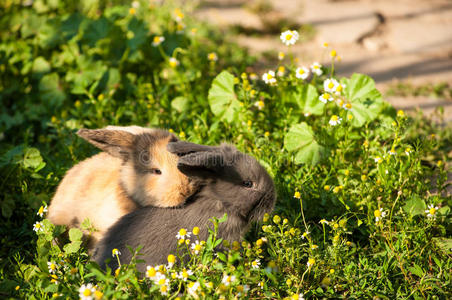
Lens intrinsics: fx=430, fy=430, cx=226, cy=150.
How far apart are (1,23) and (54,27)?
95 cm

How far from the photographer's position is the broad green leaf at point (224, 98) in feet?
13.3

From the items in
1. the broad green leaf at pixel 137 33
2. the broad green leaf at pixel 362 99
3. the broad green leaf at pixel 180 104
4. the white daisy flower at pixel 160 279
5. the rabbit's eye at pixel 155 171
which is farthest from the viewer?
the broad green leaf at pixel 137 33

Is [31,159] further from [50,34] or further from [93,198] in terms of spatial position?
[50,34]

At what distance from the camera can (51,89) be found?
15.5 feet

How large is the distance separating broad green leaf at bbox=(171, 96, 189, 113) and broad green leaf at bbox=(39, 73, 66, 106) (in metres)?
1.26

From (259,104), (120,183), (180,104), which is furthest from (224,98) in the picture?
(120,183)

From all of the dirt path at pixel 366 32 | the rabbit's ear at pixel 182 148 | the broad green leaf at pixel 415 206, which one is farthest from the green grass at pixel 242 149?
the dirt path at pixel 366 32

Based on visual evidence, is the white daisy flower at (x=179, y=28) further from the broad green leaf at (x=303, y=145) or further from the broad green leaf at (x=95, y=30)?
the broad green leaf at (x=303, y=145)

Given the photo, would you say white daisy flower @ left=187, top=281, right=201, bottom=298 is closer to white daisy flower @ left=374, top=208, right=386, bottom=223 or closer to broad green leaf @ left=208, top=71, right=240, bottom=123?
white daisy flower @ left=374, top=208, right=386, bottom=223

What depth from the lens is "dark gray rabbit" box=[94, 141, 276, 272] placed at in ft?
9.20

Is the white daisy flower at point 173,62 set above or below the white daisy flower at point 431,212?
above

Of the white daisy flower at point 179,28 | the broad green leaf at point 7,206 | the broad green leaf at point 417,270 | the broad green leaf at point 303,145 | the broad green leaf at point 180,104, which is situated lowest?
the broad green leaf at point 417,270

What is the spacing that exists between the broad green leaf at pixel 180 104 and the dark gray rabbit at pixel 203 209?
4.72 feet

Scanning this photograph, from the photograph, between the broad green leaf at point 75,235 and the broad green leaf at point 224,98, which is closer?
the broad green leaf at point 75,235
